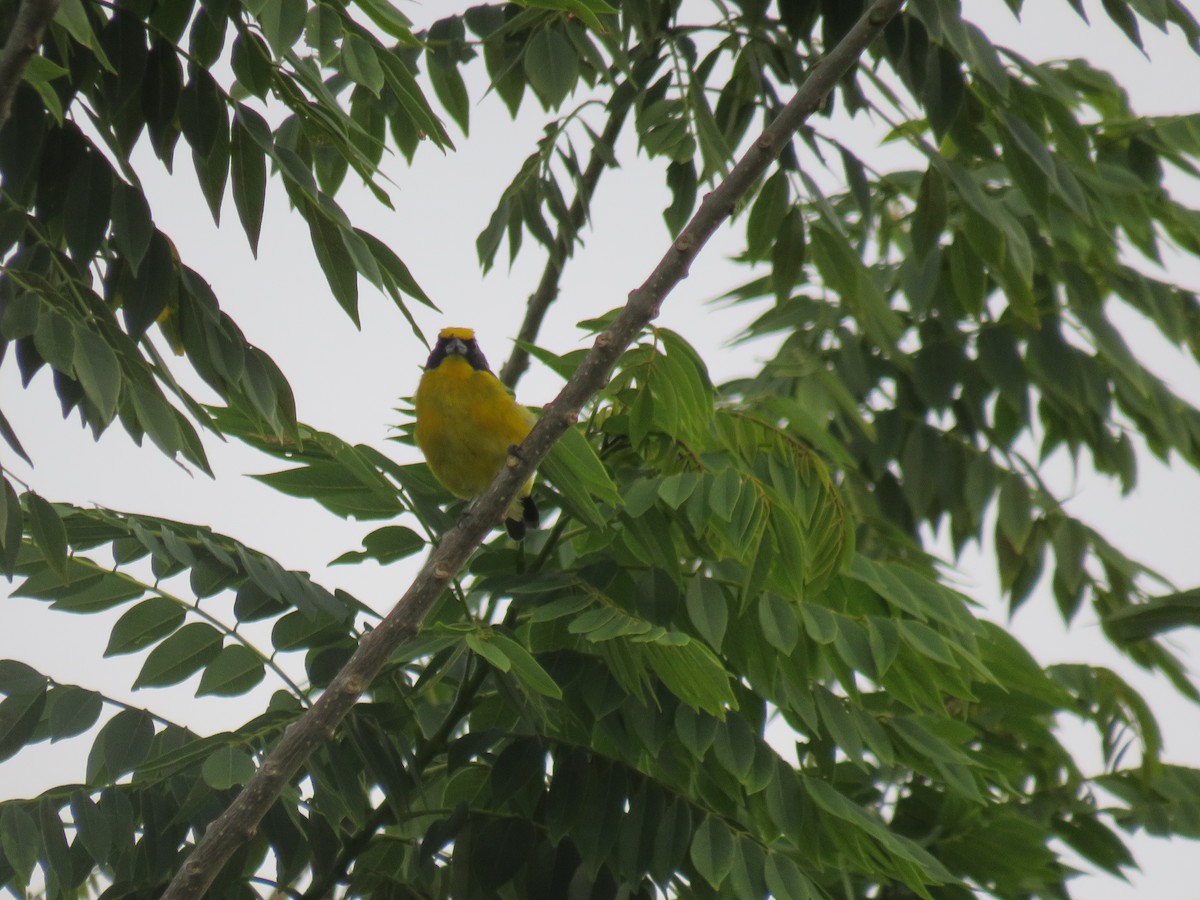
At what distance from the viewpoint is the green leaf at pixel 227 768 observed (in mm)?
2246

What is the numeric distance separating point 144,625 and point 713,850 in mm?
1172

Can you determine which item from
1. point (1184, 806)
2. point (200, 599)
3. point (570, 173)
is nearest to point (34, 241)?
point (200, 599)

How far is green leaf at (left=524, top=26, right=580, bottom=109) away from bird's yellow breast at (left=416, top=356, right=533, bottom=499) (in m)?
1.16

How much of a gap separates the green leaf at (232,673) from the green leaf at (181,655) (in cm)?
2

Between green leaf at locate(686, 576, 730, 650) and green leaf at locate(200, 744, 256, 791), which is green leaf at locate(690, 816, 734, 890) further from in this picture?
green leaf at locate(200, 744, 256, 791)

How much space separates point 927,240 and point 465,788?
5.59ft

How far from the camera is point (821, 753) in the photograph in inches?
116

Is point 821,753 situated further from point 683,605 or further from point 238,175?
point 238,175

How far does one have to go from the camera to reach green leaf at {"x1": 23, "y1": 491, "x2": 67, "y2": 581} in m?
2.12

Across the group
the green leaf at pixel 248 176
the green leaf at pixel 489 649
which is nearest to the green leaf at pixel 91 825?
the green leaf at pixel 489 649

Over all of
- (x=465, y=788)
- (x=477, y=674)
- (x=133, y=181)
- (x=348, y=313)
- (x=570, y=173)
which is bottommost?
(x=465, y=788)

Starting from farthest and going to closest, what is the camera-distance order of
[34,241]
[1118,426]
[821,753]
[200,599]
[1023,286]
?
[1118,426] < [1023,286] < [821,753] < [200,599] < [34,241]

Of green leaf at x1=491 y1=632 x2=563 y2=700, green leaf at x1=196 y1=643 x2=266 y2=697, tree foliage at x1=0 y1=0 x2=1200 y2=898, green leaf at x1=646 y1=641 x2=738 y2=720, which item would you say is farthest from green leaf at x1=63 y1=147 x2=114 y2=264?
green leaf at x1=646 y1=641 x2=738 y2=720

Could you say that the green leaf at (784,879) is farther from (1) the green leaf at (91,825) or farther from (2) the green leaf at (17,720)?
(2) the green leaf at (17,720)
